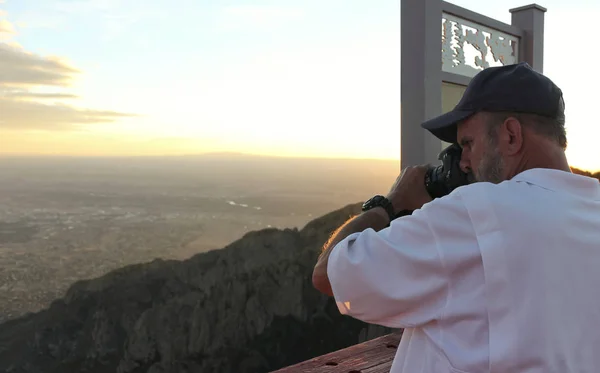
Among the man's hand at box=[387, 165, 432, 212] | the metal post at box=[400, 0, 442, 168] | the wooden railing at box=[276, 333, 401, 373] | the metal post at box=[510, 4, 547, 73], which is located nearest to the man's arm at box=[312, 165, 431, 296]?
the man's hand at box=[387, 165, 432, 212]

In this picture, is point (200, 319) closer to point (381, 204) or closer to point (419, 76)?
point (419, 76)

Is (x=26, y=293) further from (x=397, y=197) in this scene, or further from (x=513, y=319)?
(x=513, y=319)

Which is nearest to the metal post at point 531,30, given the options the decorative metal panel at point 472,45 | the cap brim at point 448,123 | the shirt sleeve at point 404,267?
the decorative metal panel at point 472,45

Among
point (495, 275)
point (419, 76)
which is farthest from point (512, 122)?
point (419, 76)

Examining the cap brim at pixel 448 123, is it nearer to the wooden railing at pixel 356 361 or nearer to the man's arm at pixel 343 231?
the man's arm at pixel 343 231

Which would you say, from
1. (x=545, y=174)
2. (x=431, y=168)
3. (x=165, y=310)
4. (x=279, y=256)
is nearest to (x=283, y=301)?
(x=279, y=256)

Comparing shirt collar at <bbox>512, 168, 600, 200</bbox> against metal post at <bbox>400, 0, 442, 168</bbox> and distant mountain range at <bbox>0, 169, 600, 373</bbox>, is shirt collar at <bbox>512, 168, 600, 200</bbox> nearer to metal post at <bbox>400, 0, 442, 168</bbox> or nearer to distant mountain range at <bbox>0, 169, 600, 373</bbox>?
metal post at <bbox>400, 0, 442, 168</bbox>
